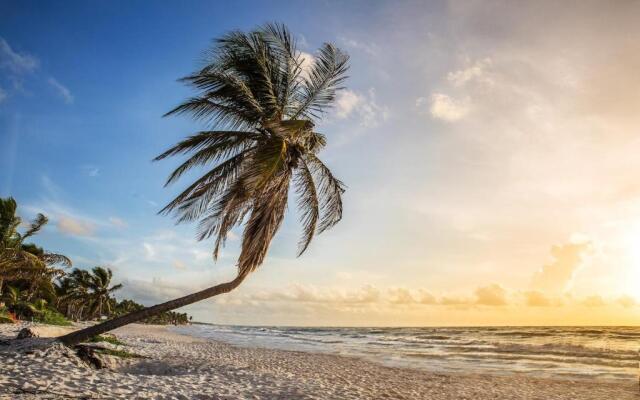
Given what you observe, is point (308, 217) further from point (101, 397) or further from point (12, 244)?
point (12, 244)

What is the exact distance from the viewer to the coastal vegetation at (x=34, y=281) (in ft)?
57.2

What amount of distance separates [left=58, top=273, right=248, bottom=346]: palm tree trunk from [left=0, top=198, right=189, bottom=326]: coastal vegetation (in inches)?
411

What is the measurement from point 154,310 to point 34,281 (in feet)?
56.5

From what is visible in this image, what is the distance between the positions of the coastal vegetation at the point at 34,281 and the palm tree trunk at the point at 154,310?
10431 millimetres

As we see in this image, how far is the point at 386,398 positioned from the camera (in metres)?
8.14

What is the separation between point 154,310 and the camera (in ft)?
28.1

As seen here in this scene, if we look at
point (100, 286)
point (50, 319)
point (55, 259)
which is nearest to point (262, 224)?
point (55, 259)

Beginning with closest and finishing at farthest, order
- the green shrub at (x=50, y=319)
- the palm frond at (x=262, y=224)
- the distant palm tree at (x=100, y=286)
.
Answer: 1. the palm frond at (x=262, y=224)
2. the green shrub at (x=50, y=319)
3. the distant palm tree at (x=100, y=286)

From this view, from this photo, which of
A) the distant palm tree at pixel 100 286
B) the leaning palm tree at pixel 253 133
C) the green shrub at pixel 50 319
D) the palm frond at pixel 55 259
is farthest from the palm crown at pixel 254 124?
the distant palm tree at pixel 100 286

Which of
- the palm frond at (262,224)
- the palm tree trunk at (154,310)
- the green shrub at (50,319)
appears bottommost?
the green shrub at (50,319)

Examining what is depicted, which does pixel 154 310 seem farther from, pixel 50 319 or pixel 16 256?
pixel 50 319

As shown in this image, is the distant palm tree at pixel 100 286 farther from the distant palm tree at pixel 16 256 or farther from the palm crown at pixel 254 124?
the palm crown at pixel 254 124

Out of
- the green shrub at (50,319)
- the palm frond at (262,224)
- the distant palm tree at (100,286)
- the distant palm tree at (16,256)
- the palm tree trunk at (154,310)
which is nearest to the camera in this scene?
the palm tree trunk at (154,310)

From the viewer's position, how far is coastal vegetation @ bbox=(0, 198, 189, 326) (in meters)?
17.4
